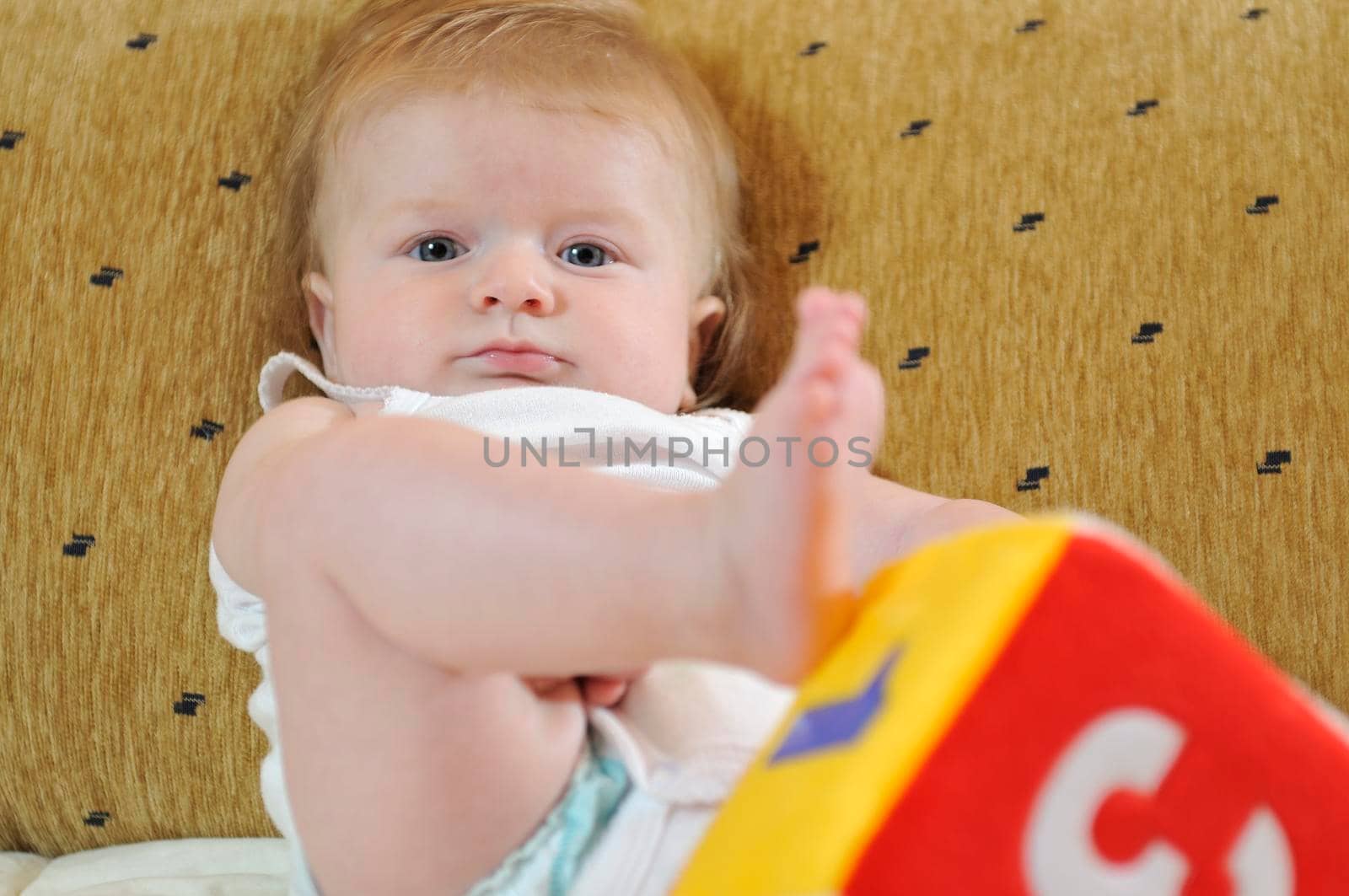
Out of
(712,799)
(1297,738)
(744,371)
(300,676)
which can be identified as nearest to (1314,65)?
(744,371)

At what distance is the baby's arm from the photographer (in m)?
0.55

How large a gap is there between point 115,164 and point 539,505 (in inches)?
31.1

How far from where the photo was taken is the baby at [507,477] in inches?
21.2

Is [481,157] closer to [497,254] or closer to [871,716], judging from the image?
[497,254]

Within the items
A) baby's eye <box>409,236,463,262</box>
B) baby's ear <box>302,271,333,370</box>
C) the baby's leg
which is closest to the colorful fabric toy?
the baby's leg

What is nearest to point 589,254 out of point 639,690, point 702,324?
point 702,324

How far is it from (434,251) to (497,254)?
7 centimetres

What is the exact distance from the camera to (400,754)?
0.65 metres

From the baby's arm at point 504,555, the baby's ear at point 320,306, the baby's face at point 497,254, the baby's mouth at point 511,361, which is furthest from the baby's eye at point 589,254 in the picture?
the baby's arm at point 504,555

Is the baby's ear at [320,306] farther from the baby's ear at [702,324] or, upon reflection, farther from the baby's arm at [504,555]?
the baby's arm at [504,555]

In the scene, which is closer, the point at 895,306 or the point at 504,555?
the point at 504,555

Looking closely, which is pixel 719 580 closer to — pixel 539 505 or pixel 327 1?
pixel 539 505

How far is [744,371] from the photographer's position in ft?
3.79

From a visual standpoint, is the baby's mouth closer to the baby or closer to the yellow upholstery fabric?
the baby
